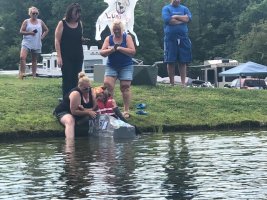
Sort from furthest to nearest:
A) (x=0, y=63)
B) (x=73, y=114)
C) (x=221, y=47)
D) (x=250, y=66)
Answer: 1. (x=221, y=47)
2. (x=0, y=63)
3. (x=250, y=66)
4. (x=73, y=114)

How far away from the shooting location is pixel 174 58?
18.0 metres

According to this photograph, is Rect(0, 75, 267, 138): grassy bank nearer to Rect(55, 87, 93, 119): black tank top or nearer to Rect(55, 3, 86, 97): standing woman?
Rect(55, 87, 93, 119): black tank top

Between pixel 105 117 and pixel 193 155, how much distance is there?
3240 mm

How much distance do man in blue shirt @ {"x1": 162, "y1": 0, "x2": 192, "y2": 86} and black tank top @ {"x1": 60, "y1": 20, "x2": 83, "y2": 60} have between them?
14.3 ft

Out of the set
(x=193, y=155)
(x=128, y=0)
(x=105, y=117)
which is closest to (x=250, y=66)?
(x=128, y=0)

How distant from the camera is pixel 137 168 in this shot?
860cm

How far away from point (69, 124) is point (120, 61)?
2069 millimetres

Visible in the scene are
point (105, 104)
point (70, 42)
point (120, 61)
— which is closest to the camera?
point (105, 104)

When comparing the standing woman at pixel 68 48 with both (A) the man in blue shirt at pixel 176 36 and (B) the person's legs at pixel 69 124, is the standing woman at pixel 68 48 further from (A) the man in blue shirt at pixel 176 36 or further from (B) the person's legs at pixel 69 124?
(A) the man in blue shirt at pixel 176 36

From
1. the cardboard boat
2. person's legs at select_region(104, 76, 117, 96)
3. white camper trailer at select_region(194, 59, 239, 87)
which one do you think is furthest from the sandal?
white camper trailer at select_region(194, 59, 239, 87)

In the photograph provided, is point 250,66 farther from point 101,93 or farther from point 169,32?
point 101,93

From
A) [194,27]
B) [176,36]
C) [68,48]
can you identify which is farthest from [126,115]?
[194,27]

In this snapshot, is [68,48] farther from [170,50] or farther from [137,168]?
[137,168]

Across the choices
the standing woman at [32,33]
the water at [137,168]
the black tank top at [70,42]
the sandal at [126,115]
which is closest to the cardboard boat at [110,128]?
the water at [137,168]
